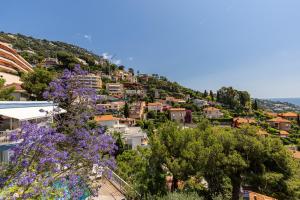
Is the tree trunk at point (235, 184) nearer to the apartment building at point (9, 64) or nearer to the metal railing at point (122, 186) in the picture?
the metal railing at point (122, 186)

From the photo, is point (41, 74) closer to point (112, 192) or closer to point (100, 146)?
point (112, 192)

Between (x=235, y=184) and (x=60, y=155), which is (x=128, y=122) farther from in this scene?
(x=60, y=155)

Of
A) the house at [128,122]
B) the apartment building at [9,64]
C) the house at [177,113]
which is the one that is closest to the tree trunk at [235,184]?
the apartment building at [9,64]

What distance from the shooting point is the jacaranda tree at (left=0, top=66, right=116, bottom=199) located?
507 centimetres

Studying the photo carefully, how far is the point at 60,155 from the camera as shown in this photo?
5621 millimetres

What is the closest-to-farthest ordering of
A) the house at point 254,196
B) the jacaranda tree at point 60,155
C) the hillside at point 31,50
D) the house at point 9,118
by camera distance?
the jacaranda tree at point 60,155 < the house at point 9,118 < the house at point 254,196 < the hillside at point 31,50

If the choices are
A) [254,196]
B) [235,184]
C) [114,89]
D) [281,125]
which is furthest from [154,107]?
[254,196]

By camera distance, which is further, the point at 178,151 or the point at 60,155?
the point at 178,151

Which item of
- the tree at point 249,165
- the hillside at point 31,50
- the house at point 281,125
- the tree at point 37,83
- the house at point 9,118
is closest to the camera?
the house at point 9,118

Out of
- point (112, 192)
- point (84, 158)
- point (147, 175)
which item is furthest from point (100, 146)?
point (112, 192)

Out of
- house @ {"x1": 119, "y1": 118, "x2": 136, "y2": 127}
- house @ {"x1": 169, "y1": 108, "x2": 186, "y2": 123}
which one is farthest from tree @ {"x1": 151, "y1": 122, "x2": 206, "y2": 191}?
house @ {"x1": 169, "y1": 108, "x2": 186, "y2": 123}

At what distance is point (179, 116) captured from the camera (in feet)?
257

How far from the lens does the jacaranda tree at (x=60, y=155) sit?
5.07 m

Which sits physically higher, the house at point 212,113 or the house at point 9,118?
the house at point 9,118
